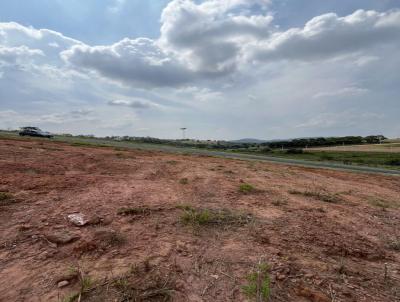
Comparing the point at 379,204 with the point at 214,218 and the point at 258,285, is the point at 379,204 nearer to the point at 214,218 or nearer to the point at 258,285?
the point at 214,218

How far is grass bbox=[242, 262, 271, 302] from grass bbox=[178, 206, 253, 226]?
66.9 inches


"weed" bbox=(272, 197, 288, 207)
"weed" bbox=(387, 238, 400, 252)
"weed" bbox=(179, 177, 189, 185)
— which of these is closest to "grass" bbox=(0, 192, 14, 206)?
"weed" bbox=(179, 177, 189, 185)

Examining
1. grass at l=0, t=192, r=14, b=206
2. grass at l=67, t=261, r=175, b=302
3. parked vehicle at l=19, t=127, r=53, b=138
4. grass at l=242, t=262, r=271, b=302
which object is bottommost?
grass at l=242, t=262, r=271, b=302

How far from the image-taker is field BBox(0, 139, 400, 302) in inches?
120

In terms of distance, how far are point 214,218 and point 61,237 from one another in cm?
276

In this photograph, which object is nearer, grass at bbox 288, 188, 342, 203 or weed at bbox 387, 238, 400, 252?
weed at bbox 387, 238, 400, 252

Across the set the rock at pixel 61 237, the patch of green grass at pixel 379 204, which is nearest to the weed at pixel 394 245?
the patch of green grass at pixel 379 204

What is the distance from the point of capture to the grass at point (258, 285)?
2.93m

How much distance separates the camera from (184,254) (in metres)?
3.84

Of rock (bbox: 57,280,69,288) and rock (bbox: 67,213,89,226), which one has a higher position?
rock (bbox: 67,213,89,226)

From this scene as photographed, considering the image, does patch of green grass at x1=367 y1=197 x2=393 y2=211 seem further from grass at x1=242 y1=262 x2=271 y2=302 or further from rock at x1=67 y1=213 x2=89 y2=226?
rock at x1=67 y1=213 x2=89 y2=226

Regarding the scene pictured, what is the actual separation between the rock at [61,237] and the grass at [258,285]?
276 cm

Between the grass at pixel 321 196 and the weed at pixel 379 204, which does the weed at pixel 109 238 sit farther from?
the weed at pixel 379 204

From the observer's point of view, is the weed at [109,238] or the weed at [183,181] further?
the weed at [183,181]
